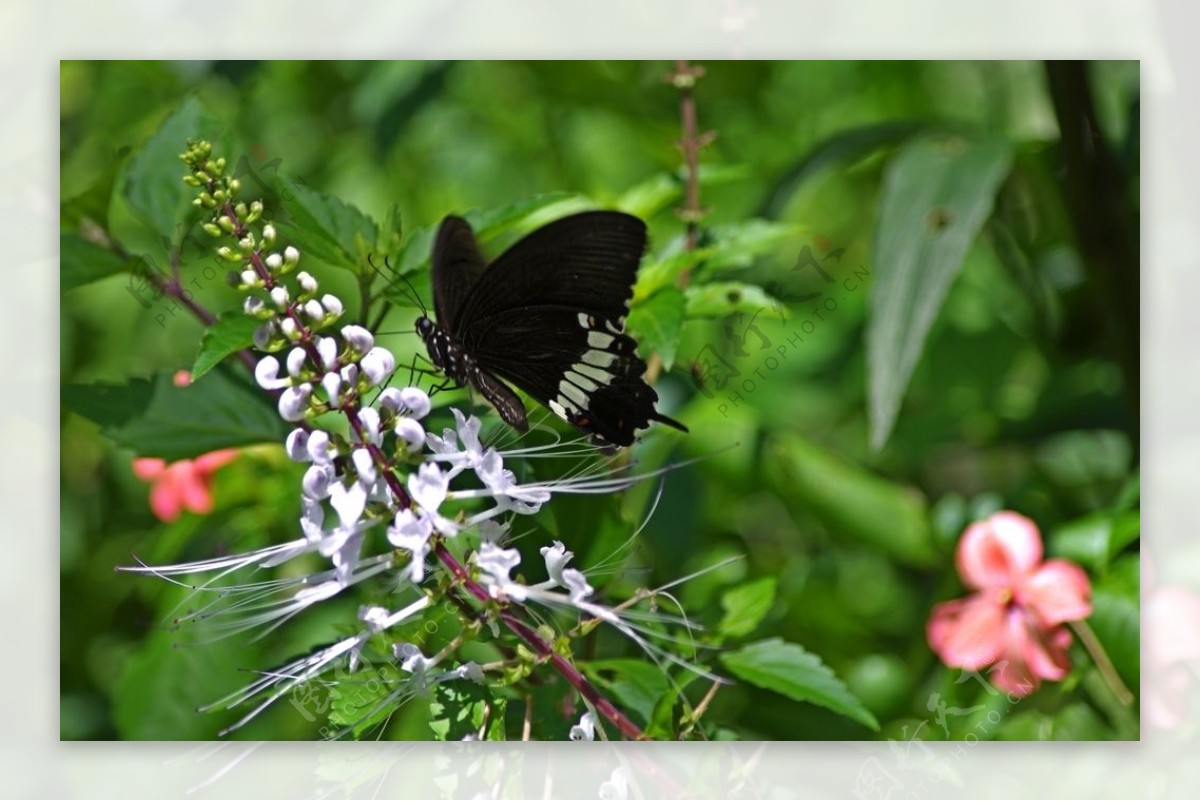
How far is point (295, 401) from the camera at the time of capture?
797 mm

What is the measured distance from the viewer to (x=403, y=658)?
0.84 m

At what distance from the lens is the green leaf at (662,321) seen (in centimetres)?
93

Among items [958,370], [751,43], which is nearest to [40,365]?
[751,43]

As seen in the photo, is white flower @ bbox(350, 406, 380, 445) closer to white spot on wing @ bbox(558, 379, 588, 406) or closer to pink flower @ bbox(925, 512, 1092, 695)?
white spot on wing @ bbox(558, 379, 588, 406)

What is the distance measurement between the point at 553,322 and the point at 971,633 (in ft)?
1.81

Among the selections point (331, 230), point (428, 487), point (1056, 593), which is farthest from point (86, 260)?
point (1056, 593)

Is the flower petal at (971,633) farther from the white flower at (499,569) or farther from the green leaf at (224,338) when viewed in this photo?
the green leaf at (224,338)

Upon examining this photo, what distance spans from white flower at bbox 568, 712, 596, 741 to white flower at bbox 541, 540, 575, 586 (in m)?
0.10

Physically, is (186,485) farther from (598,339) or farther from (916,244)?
(916,244)

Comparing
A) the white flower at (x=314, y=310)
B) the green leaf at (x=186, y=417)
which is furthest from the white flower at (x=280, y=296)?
the green leaf at (x=186, y=417)

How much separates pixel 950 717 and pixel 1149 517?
0.99ft

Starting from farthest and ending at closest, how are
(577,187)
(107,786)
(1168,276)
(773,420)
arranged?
1. (577,187)
2. (773,420)
3. (1168,276)
4. (107,786)

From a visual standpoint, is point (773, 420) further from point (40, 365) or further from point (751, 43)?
point (40, 365)

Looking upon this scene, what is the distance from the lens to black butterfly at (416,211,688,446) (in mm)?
1013
